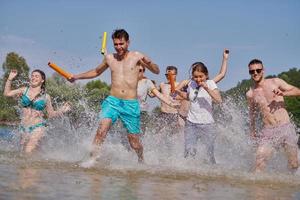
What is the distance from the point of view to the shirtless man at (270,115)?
7102 mm

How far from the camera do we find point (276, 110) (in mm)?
7262

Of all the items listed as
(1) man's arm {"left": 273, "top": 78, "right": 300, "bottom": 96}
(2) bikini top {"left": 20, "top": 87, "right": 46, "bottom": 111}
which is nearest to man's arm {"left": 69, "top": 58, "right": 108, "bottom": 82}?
(2) bikini top {"left": 20, "top": 87, "right": 46, "bottom": 111}

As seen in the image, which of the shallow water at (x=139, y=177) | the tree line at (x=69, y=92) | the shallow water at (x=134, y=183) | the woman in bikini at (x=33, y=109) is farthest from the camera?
the tree line at (x=69, y=92)

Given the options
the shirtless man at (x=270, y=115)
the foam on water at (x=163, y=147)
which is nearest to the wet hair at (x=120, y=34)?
the foam on water at (x=163, y=147)

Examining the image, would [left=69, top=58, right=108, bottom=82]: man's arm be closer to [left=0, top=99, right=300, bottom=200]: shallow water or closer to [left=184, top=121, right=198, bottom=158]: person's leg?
[left=0, top=99, right=300, bottom=200]: shallow water

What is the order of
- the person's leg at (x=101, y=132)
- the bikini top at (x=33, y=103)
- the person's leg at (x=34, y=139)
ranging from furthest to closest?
the bikini top at (x=33, y=103), the person's leg at (x=34, y=139), the person's leg at (x=101, y=132)

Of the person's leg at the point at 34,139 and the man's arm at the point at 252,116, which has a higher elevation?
the man's arm at the point at 252,116

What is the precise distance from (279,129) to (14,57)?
50953mm

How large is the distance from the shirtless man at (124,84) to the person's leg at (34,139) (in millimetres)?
1650

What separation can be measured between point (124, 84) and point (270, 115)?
80.2 inches

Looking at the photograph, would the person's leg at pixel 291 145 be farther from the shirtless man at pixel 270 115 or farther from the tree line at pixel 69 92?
the tree line at pixel 69 92

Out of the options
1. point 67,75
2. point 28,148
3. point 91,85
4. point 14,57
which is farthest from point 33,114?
point 91,85

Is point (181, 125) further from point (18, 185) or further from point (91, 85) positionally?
point (91, 85)

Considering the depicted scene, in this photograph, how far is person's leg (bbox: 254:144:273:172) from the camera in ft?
23.1
